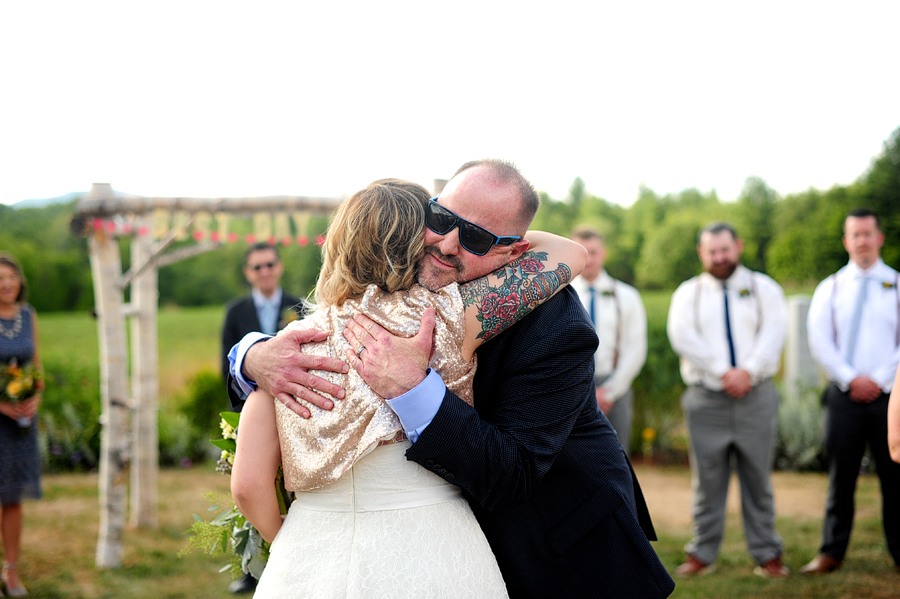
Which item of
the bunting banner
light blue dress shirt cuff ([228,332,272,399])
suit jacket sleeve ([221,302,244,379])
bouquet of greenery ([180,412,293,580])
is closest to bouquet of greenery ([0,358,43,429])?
the bunting banner

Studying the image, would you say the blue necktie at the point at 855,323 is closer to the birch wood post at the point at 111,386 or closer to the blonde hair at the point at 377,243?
the blonde hair at the point at 377,243

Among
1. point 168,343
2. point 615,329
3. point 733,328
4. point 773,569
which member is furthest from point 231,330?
point 168,343

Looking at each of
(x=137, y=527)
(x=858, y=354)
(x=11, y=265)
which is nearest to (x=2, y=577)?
(x=137, y=527)

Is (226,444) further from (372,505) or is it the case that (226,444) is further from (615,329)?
(615,329)

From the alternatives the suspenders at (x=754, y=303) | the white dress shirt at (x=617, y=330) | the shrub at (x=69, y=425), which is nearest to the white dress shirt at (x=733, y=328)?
the suspenders at (x=754, y=303)

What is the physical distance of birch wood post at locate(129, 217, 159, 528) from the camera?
6.37m

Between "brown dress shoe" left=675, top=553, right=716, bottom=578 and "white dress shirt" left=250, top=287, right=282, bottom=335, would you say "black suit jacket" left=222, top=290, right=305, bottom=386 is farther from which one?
"brown dress shoe" left=675, top=553, right=716, bottom=578

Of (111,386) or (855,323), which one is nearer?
(855,323)

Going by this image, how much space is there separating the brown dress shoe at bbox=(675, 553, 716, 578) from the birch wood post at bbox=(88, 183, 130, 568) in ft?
15.3

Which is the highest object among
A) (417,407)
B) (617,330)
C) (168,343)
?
(417,407)

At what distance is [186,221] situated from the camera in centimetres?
587

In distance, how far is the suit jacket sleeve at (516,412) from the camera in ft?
5.77

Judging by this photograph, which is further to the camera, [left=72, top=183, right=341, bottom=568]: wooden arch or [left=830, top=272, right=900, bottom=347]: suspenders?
[left=72, top=183, right=341, bottom=568]: wooden arch

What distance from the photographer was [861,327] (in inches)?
214
